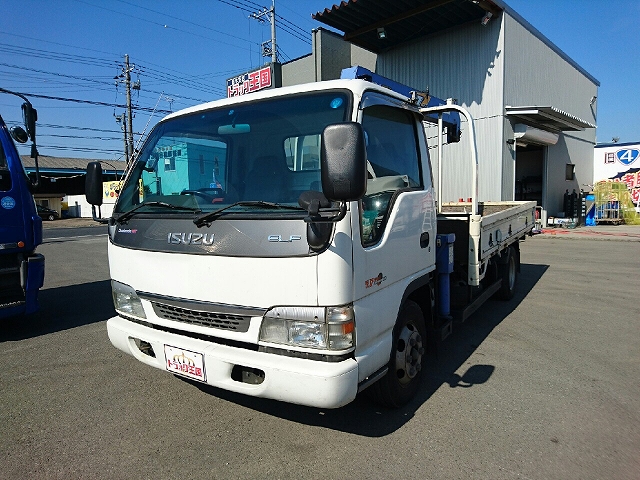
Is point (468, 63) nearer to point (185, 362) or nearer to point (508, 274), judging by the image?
point (508, 274)

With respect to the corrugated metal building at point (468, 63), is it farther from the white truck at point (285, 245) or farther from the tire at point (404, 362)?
the tire at point (404, 362)

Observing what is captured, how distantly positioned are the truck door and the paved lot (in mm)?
800

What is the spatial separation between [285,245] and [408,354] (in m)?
1.44

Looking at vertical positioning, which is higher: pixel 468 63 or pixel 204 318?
pixel 468 63

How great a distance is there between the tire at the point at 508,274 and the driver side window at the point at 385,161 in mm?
3378

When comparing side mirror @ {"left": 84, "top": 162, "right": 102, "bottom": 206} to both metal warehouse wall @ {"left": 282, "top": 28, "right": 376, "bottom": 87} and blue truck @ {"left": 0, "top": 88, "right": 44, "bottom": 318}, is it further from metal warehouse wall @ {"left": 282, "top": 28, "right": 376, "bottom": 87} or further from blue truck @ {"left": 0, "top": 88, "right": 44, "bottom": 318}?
metal warehouse wall @ {"left": 282, "top": 28, "right": 376, "bottom": 87}

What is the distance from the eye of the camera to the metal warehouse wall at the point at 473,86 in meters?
14.0

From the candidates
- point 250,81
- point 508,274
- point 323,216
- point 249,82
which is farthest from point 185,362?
point 249,82

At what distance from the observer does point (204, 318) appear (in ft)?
9.21

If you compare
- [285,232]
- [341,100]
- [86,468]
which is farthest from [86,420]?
[341,100]

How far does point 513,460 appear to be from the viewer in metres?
2.67

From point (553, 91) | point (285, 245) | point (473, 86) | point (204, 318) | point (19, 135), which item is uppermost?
point (553, 91)

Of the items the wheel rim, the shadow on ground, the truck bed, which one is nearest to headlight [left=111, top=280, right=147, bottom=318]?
the wheel rim

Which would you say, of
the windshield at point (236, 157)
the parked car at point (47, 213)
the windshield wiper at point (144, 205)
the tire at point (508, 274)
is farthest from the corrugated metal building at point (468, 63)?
the parked car at point (47, 213)
